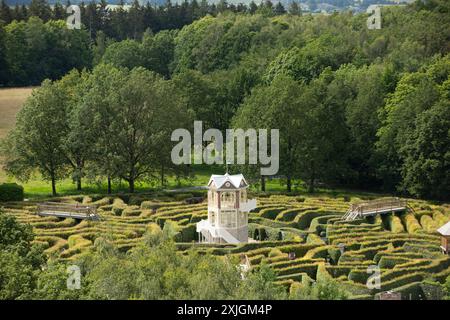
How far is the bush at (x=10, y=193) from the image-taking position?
242 feet

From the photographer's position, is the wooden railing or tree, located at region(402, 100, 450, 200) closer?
the wooden railing

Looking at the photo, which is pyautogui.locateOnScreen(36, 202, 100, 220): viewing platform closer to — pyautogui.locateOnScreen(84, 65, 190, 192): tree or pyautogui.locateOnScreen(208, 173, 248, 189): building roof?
pyautogui.locateOnScreen(84, 65, 190, 192): tree

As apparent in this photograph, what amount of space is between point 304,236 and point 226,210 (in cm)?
554

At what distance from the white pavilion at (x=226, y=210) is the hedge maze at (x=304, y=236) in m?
1.64

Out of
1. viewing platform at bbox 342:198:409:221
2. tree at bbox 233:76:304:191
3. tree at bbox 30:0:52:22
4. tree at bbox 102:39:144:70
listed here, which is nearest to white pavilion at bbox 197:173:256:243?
viewing platform at bbox 342:198:409:221

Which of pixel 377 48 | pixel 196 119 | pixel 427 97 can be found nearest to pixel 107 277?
pixel 427 97

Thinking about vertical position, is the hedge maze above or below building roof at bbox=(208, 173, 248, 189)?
below

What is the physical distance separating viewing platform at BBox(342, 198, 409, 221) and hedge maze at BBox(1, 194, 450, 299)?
63 cm

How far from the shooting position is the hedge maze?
51938 millimetres

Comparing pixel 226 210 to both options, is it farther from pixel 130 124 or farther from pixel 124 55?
pixel 124 55

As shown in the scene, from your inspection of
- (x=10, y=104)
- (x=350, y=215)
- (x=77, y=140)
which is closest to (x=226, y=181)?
(x=350, y=215)

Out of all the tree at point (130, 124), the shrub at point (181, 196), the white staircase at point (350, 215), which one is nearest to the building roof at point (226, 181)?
the white staircase at point (350, 215)

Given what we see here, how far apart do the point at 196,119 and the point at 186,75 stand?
6.06 meters

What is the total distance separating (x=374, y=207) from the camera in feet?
226
